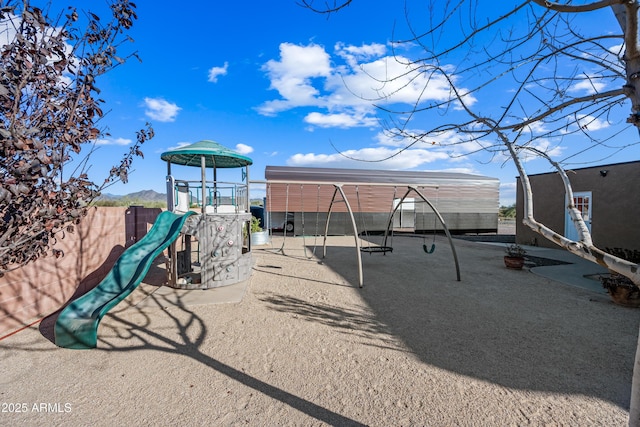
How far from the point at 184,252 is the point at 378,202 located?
1280 cm

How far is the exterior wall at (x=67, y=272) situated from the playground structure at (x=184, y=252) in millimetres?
878

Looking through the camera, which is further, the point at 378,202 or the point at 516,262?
the point at 378,202

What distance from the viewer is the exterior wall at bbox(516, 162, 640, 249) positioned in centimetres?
938

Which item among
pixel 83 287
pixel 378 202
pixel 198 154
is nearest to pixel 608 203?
pixel 378 202

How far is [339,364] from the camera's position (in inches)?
135

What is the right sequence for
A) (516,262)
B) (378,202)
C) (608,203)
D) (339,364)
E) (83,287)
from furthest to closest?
(378,202)
(608,203)
(516,262)
(83,287)
(339,364)

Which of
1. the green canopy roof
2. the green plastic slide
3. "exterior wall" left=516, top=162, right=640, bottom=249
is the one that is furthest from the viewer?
"exterior wall" left=516, top=162, right=640, bottom=249

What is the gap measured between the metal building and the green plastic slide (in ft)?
33.5

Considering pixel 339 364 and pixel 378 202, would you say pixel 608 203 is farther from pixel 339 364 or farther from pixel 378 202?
pixel 339 364

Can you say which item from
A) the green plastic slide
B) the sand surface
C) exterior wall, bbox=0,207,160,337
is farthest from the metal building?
the sand surface

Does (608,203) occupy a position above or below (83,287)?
above

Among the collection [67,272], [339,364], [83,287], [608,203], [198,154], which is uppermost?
[198,154]

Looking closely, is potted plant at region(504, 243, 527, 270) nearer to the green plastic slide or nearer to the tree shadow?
the green plastic slide

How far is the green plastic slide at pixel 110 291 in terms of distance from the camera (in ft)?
12.5
